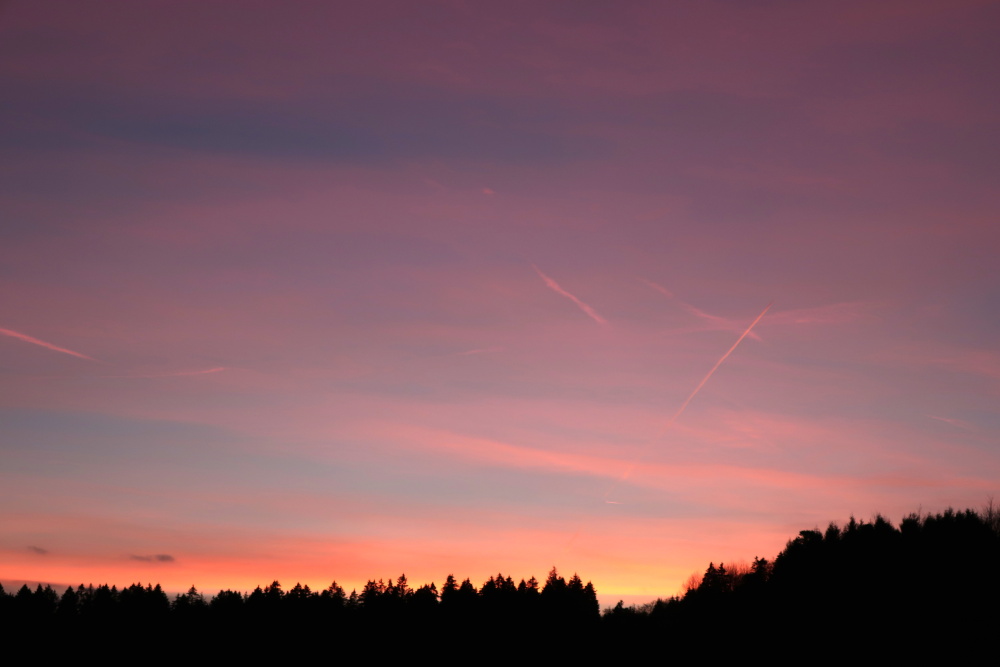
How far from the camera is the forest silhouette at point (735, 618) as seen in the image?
100062 mm

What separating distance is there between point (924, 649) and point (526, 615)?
387 ft

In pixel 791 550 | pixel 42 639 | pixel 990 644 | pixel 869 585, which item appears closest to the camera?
pixel 990 644

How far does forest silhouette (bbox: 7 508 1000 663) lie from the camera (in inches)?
3939

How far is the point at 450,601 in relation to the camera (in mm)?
195375

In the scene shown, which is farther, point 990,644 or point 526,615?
point 526,615

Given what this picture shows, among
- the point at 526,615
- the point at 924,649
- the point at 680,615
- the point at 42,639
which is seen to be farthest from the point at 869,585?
the point at 42,639

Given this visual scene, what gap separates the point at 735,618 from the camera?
138 m

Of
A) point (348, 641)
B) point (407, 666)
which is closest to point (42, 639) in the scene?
point (348, 641)

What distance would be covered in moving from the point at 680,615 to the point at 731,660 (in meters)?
53.8

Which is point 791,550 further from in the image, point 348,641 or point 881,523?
point 348,641

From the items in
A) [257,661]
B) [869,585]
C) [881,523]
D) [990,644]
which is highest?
[881,523]

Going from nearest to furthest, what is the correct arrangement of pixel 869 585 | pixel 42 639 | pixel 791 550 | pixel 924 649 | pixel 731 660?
1. pixel 924 649
2. pixel 869 585
3. pixel 731 660
4. pixel 791 550
5. pixel 42 639

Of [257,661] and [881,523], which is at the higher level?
[881,523]

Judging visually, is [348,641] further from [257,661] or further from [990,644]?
[990,644]
